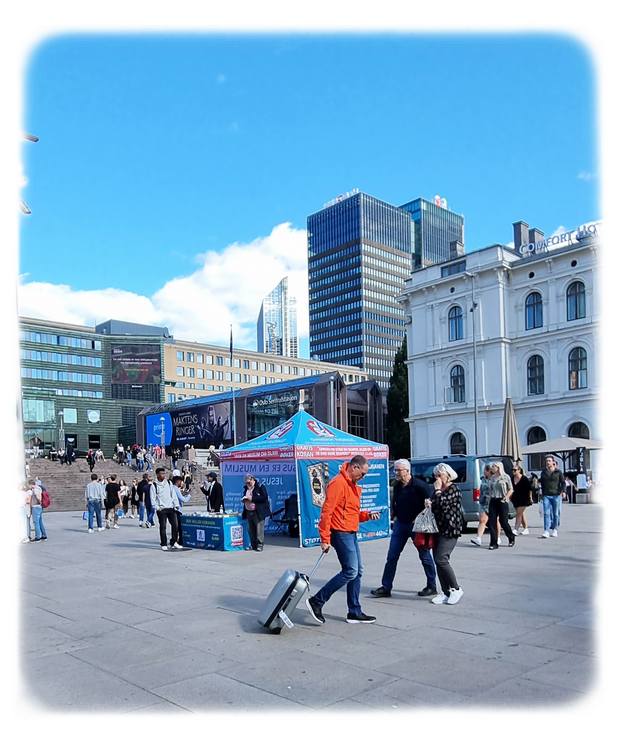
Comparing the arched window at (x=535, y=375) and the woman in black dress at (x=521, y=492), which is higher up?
the arched window at (x=535, y=375)

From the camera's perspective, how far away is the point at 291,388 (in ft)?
182

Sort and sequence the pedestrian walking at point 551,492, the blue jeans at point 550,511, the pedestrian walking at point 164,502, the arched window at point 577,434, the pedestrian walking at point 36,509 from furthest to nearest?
the arched window at point 577,434 < the pedestrian walking at point 36,509 < the blue jeans at point 550,511 < the pedestrian walking at point 551,492 < the pedestrian walking at point 164,502

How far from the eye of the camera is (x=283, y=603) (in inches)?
280

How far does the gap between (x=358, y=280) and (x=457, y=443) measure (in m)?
103

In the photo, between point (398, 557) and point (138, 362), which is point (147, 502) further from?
point (138, 362)

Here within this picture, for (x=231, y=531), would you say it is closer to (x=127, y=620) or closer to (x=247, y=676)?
(x=127, y=620)

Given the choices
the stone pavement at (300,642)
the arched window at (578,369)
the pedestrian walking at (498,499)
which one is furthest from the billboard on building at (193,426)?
the stone pavement at (300,642)

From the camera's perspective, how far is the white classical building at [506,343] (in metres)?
46.5

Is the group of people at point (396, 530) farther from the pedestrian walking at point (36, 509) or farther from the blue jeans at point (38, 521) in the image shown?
the blue jeans at point (38, 521)

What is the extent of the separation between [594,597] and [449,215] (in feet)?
619

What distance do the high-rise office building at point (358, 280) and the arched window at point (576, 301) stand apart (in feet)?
341

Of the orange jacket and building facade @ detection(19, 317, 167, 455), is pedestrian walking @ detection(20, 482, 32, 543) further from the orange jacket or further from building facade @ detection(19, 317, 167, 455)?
building facade @ detection(19, 317, 167, 455)

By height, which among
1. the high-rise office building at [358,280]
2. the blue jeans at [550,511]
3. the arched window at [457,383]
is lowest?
the blue jeans at [550,511]

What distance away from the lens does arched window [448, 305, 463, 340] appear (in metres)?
52.8
